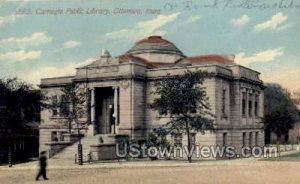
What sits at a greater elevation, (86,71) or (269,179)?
(86,71)

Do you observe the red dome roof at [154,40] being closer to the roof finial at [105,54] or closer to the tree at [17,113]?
the roof finial at [105,54]

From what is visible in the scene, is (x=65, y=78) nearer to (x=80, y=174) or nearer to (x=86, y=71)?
(x=86, y=71)

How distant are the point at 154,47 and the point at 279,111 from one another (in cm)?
1239

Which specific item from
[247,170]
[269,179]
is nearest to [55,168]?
[247,170]

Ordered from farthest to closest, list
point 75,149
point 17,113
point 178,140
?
1. point 17,113
2. point 178,140
3. point 75,149

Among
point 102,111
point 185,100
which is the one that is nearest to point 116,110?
point 102,111

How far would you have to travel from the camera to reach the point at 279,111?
43.7m

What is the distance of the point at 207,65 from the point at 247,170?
13579 mm

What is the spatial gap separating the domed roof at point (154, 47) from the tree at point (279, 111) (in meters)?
10.0

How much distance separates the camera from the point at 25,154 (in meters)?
39.8

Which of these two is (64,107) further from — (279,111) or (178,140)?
(279,111)

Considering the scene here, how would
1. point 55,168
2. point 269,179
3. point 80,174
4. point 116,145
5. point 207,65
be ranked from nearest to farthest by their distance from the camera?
point 269,179, point 80,174, point 55,168, point 116,145, point 207,65

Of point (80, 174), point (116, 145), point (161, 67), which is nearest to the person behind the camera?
point (80, 174)

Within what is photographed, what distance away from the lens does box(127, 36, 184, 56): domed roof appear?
4334 cm
